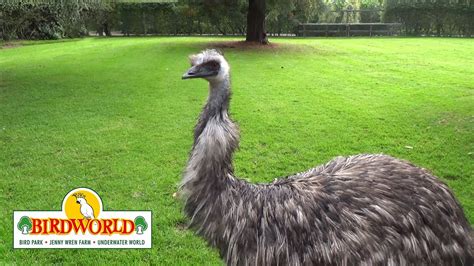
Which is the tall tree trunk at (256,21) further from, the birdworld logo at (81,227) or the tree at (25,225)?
the tree at (25,225)

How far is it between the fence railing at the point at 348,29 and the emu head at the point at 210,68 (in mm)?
28062

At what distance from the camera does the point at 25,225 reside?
4.38 meters

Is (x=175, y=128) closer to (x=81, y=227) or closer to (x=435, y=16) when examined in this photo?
(x=81, y=227)

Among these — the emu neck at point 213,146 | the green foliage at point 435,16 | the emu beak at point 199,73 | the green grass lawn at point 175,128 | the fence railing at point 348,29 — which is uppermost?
the green foliage at point 435,16

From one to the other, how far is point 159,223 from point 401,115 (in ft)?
17.4

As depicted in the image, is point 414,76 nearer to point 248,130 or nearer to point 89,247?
point 248,130

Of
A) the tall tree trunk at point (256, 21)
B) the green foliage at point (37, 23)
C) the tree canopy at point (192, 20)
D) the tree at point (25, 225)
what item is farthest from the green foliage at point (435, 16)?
the tree at point (25, 225)

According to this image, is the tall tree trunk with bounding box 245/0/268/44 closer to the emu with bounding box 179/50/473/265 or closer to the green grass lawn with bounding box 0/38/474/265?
the green grass lawn with bounding box 0/38/474/265

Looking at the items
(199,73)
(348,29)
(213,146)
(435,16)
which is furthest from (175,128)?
(435,16)

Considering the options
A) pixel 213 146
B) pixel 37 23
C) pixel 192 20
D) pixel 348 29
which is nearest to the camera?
pixel 213 146

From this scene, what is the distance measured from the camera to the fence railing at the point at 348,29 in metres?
29.9

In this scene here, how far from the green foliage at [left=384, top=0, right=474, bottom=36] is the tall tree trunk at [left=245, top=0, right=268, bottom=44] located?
47.9ft

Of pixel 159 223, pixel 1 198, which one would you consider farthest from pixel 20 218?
pixel 159 223

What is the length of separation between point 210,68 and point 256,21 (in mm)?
17861
